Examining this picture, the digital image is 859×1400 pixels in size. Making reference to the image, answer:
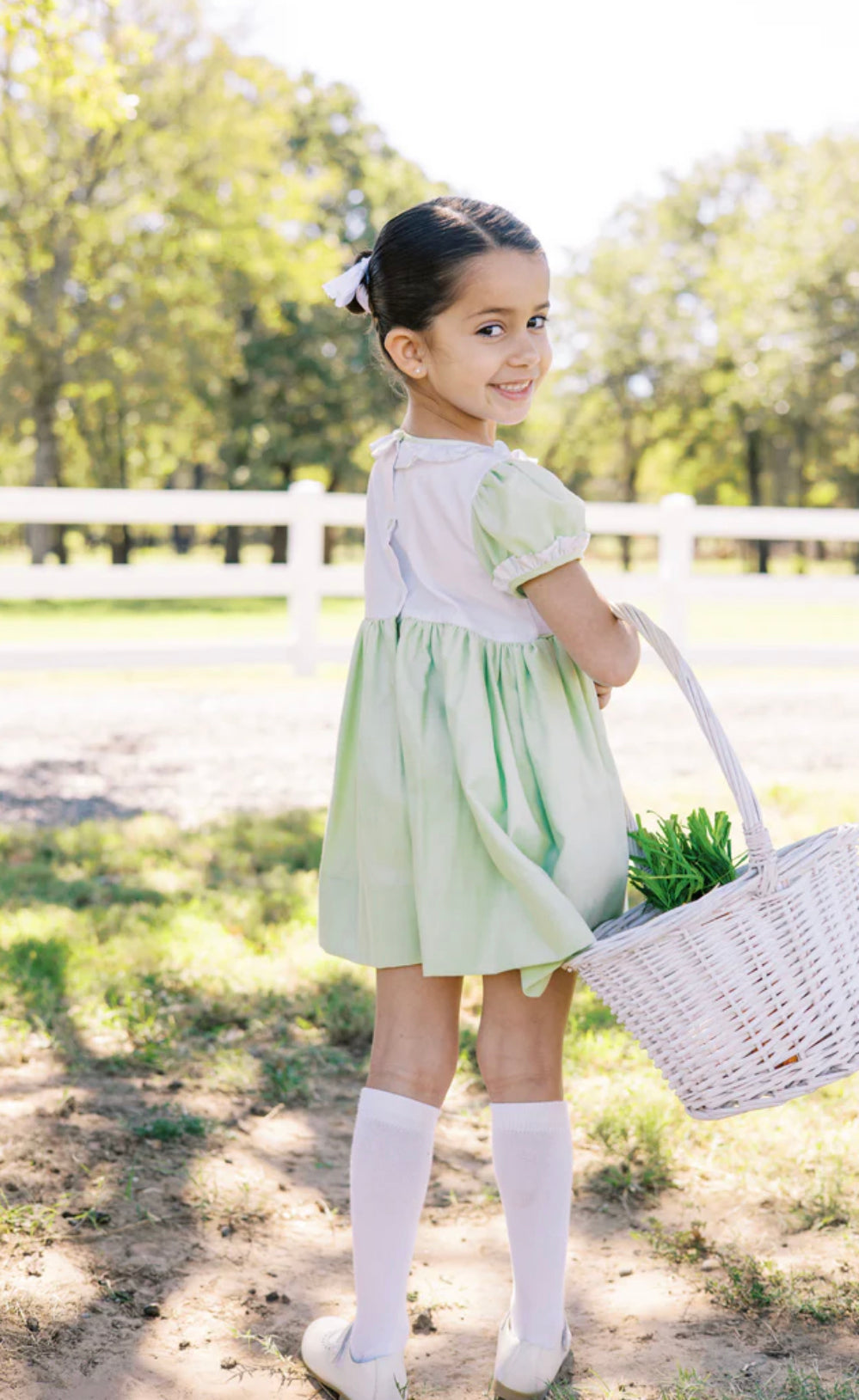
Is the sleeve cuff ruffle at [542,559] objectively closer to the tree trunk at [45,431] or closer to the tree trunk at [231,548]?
the tree trunk at [45,431]

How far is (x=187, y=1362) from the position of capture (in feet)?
7.03

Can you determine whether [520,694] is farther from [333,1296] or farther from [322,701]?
[322,701]

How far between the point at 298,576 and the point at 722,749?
797 centimetres

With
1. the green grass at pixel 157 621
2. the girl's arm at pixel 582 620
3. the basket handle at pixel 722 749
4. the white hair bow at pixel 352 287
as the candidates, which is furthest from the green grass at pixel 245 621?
the girl's arm at pixel 582 620

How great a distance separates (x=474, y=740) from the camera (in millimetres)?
1881

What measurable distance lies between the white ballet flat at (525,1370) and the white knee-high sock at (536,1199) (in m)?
0.01

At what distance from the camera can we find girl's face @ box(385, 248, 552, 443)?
195cm

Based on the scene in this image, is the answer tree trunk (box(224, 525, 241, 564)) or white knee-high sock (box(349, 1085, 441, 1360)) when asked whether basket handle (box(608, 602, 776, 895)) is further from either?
tree trunk (box(224, 525, 241, 564))

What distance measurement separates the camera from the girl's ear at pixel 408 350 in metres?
2.00

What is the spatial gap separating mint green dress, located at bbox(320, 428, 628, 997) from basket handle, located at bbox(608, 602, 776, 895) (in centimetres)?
12

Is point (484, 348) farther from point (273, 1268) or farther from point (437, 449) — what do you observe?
point (273, 1268)

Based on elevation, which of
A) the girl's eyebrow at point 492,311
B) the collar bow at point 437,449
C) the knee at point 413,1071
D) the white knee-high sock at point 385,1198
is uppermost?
the girl's eyebrow at point 492,311

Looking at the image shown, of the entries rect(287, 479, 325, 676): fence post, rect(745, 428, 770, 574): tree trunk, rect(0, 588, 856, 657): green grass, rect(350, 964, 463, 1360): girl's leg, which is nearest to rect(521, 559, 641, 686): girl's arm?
rect(350, 964, 463, 1360): girl's leg

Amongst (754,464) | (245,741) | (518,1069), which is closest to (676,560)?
(245,741)
